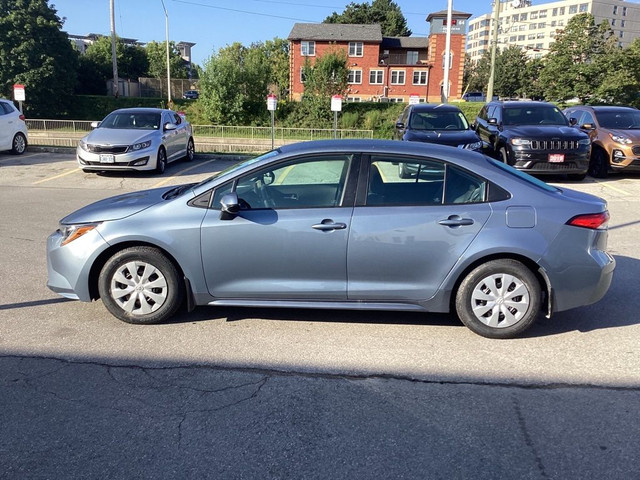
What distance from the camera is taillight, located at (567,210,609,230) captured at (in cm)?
443

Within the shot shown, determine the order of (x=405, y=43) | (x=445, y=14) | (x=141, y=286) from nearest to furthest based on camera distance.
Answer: (x=141, y=286) < (x=445, y=14) < (x=405, y=43)

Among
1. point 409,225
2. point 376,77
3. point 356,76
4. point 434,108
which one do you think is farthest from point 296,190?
point 376,77

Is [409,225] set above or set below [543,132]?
below

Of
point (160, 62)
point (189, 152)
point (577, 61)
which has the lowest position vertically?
point (189, 152)

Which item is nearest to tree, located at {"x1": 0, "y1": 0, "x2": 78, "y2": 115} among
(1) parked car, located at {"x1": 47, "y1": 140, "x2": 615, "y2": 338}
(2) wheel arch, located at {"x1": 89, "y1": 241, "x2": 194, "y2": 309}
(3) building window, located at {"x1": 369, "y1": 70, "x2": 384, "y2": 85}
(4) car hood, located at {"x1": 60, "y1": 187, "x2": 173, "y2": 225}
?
(3) building window, located at {"x1": 369, "y1": 70, "x2": 384, "y2": 85}

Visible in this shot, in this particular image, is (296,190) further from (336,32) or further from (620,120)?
(336,32)

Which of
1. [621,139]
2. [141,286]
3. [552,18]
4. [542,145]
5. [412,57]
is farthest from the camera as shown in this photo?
[552,18]

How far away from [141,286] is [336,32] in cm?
6478

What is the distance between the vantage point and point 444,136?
42.0ft

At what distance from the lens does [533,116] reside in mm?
13938

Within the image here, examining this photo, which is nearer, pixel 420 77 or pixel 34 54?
pixel 34 54

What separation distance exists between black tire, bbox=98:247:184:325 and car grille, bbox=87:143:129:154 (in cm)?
916

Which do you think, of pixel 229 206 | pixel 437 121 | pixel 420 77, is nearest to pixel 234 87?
pixel 437 121

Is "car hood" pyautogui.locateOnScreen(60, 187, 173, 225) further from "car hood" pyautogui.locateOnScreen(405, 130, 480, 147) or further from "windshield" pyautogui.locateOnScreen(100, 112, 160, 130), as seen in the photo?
"windshield" pyautogui.locateOnScreen(100, 112, 160, 130)
